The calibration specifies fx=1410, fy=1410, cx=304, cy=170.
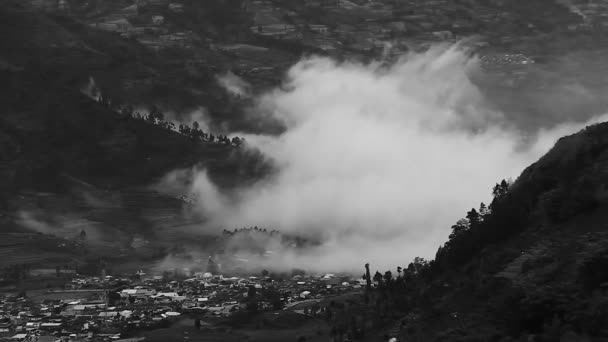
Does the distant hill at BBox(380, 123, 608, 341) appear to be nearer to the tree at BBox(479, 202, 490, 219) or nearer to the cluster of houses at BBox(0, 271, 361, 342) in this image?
the tree at BBox(479, 202, 490, 219)

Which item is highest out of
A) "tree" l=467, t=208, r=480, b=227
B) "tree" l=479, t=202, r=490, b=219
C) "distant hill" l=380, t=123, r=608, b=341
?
"tree" l=479, t=202, r=490, b=219

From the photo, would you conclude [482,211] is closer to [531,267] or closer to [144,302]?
[531,267]

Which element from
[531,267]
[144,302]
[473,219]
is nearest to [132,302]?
[144,302]

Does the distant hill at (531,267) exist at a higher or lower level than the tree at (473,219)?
lower

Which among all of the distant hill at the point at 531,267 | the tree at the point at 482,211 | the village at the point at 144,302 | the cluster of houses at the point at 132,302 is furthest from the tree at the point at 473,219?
the cluster of houses at the point at 132,302

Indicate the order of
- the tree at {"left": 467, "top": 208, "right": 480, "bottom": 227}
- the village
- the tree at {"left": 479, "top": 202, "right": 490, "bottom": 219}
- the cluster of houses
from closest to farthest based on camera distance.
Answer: the tree at {"left": 467, "top": 208, "right": 480, "bottom": 227} < the tree at {"left": 479, "top": 202, "right": 490, "bottom": 219} < the village < the cluster of houses

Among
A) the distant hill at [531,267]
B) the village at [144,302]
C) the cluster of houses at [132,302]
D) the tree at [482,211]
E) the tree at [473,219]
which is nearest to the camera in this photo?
the distant hill at [531,267]

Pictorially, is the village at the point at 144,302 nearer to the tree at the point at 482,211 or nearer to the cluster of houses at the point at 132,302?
the cluster of houses at the point at 132,302

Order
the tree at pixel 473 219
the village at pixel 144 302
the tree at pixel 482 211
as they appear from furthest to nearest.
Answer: the village at pixel 144 302 → the tree at pixel 482 211 → the tree at pixel 473 219

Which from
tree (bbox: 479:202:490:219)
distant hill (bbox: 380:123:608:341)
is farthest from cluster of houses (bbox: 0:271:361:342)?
distant hill (bbox: 380:123:608:341)
